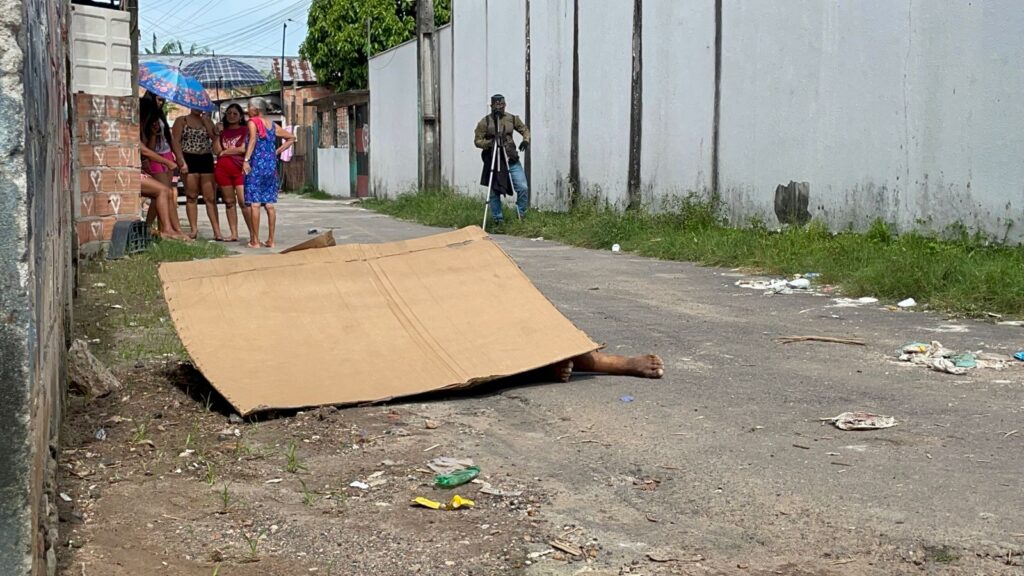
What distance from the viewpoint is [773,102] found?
12367 mm

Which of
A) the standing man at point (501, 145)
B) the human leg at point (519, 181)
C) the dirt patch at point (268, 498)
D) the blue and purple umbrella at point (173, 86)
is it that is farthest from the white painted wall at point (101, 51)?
the dirt patch at point (268, 498)

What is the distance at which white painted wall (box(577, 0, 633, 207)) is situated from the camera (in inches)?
606

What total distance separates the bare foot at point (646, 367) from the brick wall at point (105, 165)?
6413mm

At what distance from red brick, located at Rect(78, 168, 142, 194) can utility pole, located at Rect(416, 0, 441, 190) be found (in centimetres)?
1115

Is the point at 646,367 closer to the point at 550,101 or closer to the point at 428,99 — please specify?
the point at 550,101

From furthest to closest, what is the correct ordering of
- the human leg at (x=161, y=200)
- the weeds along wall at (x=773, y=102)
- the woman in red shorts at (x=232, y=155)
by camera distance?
the woman in red shorts at (x=232, y=155), the human leg at (x=161, y=200), the weeds along wall at (x=773, y=102)

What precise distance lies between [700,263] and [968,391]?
18.6 feet

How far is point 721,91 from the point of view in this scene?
13281mm

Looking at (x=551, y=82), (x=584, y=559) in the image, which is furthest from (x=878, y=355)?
(x=551, y=82)

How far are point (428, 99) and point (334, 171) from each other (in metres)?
10.3

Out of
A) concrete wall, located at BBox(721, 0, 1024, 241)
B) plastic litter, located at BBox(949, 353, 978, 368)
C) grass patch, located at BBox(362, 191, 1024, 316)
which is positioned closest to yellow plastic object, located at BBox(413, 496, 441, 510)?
plastic litter, located at BBox(949, 353, 978, 368)

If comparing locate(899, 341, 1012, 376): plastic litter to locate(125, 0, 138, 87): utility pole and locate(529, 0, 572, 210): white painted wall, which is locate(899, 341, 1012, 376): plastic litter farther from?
locate(529, 0, 572, 210): white painted wall

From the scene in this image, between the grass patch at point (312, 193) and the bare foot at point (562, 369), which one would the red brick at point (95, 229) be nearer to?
the bare foot at point (562, 369)

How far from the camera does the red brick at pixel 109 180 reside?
10719 millimetres
